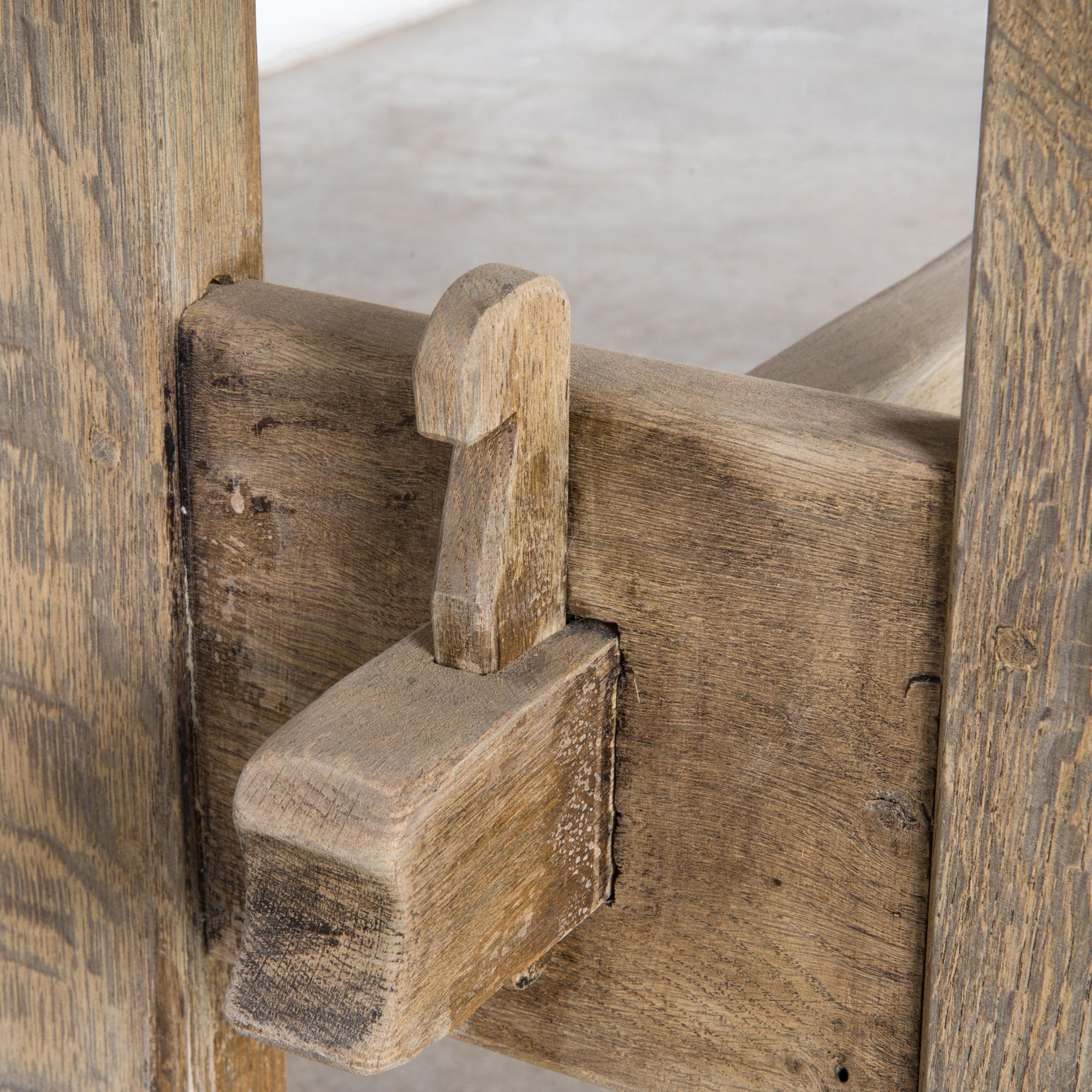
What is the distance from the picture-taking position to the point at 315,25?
5125 millimetres

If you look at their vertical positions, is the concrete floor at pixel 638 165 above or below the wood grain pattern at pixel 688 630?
below

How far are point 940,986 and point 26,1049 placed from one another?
18.9 inches

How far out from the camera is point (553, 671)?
61 centimetres

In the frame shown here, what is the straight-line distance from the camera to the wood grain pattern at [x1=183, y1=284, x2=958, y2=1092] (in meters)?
0.58

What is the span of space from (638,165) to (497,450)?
371cm

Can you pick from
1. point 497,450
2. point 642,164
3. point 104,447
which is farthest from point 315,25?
point 497,450

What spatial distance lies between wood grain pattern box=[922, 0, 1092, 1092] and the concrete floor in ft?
4.81

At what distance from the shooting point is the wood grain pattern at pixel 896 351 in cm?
93

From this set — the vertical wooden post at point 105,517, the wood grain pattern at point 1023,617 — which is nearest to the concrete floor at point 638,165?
the vertical wooden post at point 105,517

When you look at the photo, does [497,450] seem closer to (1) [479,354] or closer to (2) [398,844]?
(1) [479,354]

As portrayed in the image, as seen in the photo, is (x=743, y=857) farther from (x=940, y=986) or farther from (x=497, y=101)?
(x=497, y=101)

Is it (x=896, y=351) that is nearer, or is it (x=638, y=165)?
(x=896, y=351)

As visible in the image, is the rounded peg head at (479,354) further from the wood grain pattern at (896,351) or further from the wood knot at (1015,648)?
the wood grain pattern at (896,351)

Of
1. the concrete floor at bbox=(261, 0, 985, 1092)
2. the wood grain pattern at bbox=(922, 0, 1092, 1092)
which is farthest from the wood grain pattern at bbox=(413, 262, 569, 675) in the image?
the concrete floor at bbox=(261, 0, 985, 1092)
